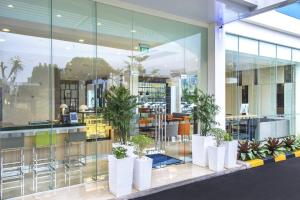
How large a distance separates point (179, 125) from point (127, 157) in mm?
2523

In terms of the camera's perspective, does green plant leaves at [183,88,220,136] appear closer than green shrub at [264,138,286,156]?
Result: Yes

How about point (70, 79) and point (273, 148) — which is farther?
point (273, 148)

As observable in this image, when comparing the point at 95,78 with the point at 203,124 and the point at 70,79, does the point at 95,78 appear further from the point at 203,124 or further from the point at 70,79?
the point at 203,124

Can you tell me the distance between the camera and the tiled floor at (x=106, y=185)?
4121 millimetres

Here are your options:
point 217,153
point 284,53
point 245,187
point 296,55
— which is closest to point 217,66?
point 217,153

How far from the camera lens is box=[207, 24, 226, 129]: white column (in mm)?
6445

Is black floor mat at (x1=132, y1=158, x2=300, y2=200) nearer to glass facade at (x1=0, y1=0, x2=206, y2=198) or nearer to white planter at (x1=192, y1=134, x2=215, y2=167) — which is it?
white planter at (x1=192, y1=134, x2=215, y2=167)

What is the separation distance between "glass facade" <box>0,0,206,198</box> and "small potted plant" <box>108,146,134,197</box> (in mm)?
1025

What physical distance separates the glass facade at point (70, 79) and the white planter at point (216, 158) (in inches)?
51.5

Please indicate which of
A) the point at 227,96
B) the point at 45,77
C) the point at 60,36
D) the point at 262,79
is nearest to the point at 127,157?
the point at 45,77

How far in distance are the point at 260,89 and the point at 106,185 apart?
275 inches

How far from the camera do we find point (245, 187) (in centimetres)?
461

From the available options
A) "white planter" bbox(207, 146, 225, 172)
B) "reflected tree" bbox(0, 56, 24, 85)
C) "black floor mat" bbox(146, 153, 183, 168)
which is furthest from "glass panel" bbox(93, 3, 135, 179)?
"white planter" bbox(207, 146, 225, 172)

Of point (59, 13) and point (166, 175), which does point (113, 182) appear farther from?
point (59, 13)
